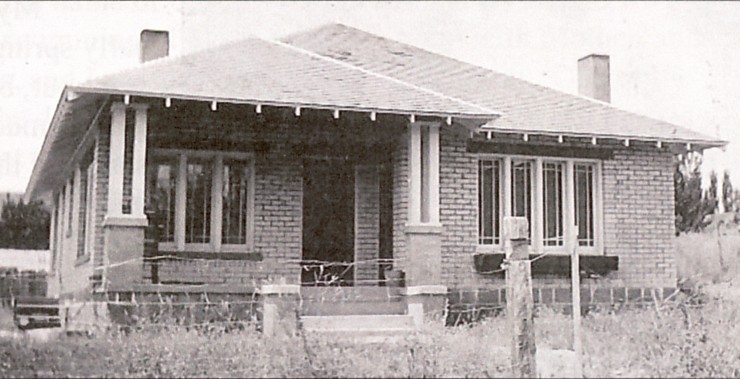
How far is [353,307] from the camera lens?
13703mm

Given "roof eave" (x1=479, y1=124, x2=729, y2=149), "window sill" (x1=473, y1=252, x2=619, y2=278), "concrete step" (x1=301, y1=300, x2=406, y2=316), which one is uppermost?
"roof eave" (x1=479, y1=124, x2=729, y2=149)

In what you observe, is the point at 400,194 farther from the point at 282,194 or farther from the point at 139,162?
the point at 139,162

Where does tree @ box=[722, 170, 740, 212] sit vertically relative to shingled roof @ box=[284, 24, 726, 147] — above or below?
below

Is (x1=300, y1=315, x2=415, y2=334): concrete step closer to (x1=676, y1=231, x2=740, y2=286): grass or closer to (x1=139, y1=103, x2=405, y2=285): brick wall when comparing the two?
(x1=139, y1=103, x2=405, y2=285): brick wall

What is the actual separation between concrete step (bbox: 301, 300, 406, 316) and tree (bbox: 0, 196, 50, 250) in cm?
2719

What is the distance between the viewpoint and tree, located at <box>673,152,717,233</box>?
23208 millimetres

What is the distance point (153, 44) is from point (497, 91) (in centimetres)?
656

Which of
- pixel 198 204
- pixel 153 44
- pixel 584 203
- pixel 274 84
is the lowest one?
pixel 198 204

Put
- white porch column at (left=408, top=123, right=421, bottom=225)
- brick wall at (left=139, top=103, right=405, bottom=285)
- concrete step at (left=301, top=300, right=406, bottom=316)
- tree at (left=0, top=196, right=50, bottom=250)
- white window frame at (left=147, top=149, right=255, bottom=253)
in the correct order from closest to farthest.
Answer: concrete step at (left=301, top=300, right=406, bottom=316), white porch column at (left=408, top=123, right=421, bottom=225), brick wall at (left=139, top=103, right=405, bottom=285), white window frame at (left=147, top=149, right=255, bottom=253), tree at (left=0, top=196, right=50, bottom=250)

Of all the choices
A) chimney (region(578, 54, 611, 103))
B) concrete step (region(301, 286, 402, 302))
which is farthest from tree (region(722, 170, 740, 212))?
concrete step (region(301, 286, 402, 302))

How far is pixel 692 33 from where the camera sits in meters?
14.6

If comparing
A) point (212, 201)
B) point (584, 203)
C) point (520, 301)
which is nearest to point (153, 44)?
point (212, 201)

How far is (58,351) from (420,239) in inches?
224

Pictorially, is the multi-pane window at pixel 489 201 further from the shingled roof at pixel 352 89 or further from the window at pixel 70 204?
the window at pixel 70 204
